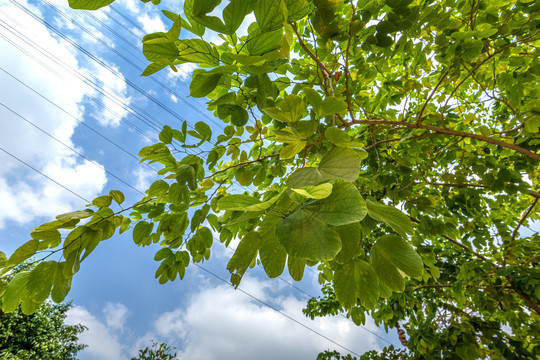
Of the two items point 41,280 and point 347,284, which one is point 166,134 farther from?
point 347,284

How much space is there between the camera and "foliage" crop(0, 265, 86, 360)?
24.3 feet

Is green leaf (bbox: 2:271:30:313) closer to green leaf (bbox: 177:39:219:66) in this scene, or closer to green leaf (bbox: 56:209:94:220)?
green leaf (bbox: 56:209:94:220)

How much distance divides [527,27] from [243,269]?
5.83 feet

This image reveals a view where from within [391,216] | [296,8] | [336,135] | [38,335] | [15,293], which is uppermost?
[296,8]

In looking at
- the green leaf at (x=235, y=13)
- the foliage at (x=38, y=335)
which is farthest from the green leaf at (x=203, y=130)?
the foliage at (x=38, y=335)

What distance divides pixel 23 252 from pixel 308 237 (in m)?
0.68

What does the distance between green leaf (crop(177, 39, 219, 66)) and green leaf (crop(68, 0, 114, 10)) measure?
0.12 metres

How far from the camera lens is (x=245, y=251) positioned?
42 centimetres

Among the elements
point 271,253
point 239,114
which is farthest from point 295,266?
point 239,114

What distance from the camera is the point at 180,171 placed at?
0.82 m

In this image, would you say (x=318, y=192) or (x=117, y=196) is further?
(x=117, y=196)

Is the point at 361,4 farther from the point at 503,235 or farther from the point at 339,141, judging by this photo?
the point at 503,235

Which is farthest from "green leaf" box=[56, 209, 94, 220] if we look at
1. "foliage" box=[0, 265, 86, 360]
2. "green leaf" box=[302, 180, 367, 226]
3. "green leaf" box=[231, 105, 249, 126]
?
"foliage" box=[0, 265, 86, 360]

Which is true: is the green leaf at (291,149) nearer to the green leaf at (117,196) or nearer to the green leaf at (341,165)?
the green leaf at (341,165)
